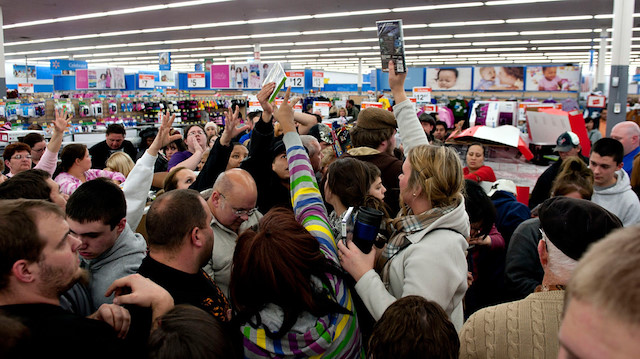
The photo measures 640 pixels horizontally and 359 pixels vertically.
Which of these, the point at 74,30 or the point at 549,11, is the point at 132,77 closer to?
the point at 74,30

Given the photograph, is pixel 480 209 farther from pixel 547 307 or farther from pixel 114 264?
pixel 114 264

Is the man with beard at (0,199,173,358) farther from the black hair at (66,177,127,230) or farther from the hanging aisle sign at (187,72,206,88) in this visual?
the hanging aisle sign at (187,72,206,88)

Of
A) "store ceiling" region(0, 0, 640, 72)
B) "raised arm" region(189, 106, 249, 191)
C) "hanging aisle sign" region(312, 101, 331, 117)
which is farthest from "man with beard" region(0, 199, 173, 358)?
"store ceiling" region(0, 0, 640, 72)

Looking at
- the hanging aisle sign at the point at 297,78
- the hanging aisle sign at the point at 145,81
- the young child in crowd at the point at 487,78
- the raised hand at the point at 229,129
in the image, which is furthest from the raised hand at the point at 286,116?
the young child in crowd at the point at 487,78

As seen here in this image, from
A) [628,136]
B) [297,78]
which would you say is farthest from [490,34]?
[628,136]

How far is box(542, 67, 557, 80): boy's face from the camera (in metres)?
18.0

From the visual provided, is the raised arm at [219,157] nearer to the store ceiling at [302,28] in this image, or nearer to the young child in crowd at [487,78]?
the store ceiling at [302,28]

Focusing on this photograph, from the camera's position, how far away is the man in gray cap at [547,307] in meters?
1.22

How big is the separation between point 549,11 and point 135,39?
1587cm

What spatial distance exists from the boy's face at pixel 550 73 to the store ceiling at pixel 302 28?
4.56 feet

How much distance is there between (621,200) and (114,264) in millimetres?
3118

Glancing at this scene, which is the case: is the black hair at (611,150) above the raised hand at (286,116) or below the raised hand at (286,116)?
below

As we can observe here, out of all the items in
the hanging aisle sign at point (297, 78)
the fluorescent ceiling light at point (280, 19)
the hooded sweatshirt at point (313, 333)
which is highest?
the fluorescent ceiling light at point (280, 19)

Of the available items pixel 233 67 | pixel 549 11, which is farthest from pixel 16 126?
pixel 549 11
